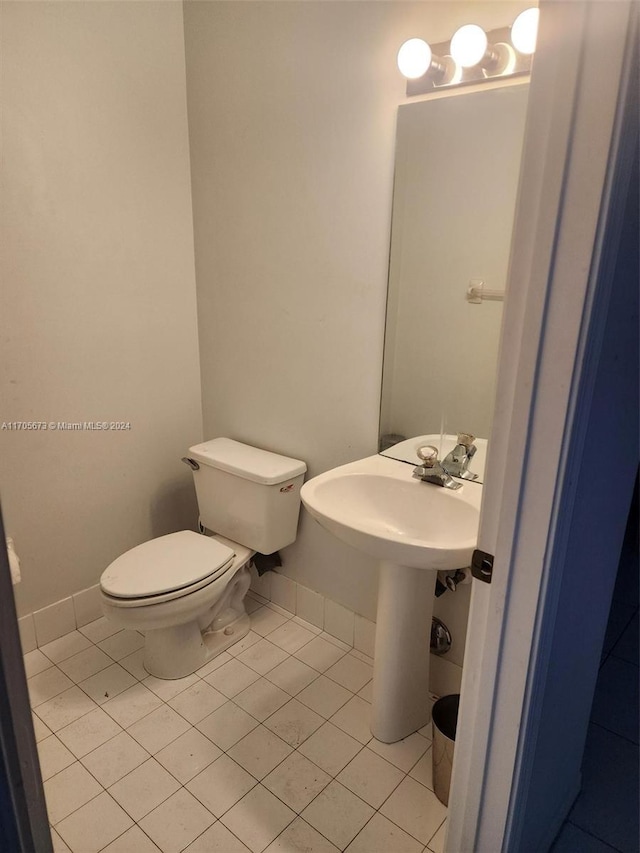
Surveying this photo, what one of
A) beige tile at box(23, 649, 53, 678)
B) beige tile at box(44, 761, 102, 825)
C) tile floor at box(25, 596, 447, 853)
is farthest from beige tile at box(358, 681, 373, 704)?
beige tile at box(23, 649, 53, 678)

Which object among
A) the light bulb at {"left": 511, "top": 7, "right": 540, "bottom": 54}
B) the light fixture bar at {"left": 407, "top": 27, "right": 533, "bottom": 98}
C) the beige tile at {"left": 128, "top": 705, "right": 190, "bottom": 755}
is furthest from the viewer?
the beige tile at {"left": 128, "top": 705, "right": 190, "bottom": 755}

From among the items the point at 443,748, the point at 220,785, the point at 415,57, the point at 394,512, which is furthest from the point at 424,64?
the point at 220,785

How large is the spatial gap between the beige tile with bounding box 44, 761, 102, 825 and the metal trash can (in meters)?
0.90

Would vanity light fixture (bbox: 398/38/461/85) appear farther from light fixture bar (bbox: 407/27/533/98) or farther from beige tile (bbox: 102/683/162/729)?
beige tile (bbox: 102/683/162/729)

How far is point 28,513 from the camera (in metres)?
1.95

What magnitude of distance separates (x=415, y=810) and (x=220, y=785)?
522mm

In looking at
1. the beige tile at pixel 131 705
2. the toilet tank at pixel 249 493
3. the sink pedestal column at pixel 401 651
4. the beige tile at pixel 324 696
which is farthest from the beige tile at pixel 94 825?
the toilet tank at pixel 249 493

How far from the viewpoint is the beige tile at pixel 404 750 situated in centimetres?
161

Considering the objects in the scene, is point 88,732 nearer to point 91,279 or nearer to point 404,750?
point 404,750

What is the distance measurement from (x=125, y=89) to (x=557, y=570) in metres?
1.99

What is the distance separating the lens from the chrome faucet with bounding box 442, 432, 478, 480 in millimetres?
1617

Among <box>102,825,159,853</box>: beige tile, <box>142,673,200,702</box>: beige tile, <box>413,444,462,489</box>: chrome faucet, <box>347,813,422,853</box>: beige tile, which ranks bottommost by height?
<box>102,825,159,853</box>: beige tile

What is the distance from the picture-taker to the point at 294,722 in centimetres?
174

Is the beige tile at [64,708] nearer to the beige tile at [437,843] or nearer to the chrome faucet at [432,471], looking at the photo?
the beige tile at [437,843]
